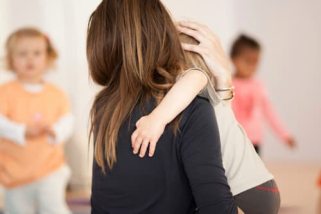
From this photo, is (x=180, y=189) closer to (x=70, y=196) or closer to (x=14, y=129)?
(x=14, y=129)

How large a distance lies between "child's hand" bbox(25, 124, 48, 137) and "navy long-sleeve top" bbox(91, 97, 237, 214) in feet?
4.41

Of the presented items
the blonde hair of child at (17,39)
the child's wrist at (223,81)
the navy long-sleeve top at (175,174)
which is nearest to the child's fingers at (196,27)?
the child's wrist at (223,81)

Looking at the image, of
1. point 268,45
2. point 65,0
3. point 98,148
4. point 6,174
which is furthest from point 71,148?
point 98,148

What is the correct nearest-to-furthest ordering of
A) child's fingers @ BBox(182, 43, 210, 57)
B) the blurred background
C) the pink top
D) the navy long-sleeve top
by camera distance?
the navy long-sleeve top
child's fingers @ BBox(182, 43, 210, 57)
the pink top
the blurred background

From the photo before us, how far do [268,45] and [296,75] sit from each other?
379mm

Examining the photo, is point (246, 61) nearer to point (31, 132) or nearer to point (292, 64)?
point (31, 132)

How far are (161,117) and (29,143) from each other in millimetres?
1583

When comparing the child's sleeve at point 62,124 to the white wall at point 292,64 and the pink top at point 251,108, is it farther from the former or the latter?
the white wall at point 292,64

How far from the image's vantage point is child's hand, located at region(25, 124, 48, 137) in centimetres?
237

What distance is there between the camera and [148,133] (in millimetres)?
979

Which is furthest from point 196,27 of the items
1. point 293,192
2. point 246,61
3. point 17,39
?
point 293,192

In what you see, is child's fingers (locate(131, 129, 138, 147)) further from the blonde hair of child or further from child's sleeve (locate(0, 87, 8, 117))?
the blonde hair of child

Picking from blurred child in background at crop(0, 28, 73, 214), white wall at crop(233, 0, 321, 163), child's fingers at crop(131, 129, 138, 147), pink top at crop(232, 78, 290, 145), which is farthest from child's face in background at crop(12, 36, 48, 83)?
white wall at crop(233, 0, 321, 163)

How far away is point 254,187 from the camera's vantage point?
1114mm
